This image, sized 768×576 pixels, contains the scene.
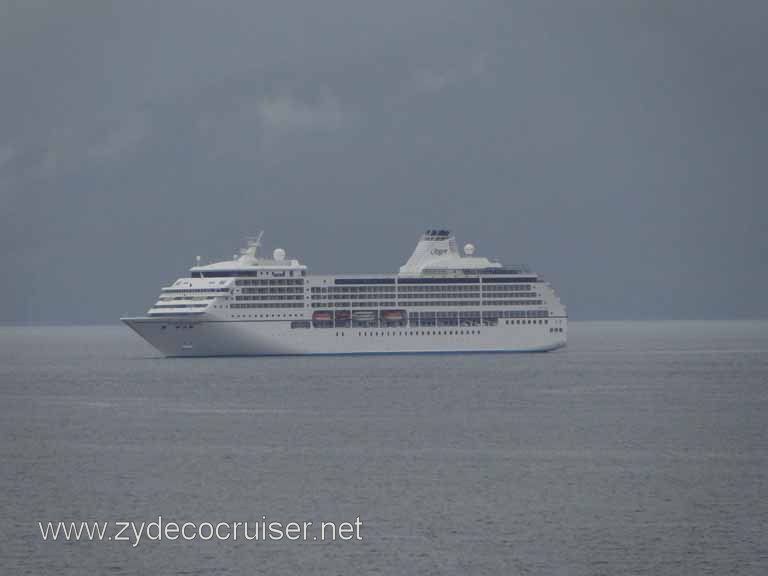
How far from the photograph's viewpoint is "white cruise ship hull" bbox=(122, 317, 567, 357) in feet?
305

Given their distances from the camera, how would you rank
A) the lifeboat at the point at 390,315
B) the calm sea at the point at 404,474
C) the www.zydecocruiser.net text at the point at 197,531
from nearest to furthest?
the calm sea at the point at 404,474
the www.zydecocruiser.net text at the point at 197,531
the lifeboat at the point at 390,315

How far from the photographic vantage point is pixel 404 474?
3950cm

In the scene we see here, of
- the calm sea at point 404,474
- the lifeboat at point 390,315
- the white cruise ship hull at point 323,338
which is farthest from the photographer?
the lifeboat at point 390,315

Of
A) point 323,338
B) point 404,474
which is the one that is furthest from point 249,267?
point 404,474

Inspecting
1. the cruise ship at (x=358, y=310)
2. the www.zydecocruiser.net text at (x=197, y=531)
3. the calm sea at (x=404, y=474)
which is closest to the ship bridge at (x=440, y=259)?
the cruise ship at (x=358, y=310)

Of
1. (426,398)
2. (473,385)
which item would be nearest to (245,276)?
(473,385)

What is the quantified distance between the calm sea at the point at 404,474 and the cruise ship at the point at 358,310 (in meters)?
17.5

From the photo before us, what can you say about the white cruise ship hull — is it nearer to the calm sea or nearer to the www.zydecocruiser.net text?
the calm sea

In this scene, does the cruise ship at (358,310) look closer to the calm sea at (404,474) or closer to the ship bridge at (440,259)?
the ship bridge at (440,259)

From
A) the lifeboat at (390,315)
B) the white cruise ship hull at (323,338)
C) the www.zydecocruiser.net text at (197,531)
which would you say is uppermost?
the lifeboat at (390,315)

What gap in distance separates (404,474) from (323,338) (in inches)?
2258

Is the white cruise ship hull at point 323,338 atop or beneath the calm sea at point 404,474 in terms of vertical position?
atop

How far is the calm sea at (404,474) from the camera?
29078 mm

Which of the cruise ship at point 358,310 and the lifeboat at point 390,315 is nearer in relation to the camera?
the cruise ship at point 358,310
